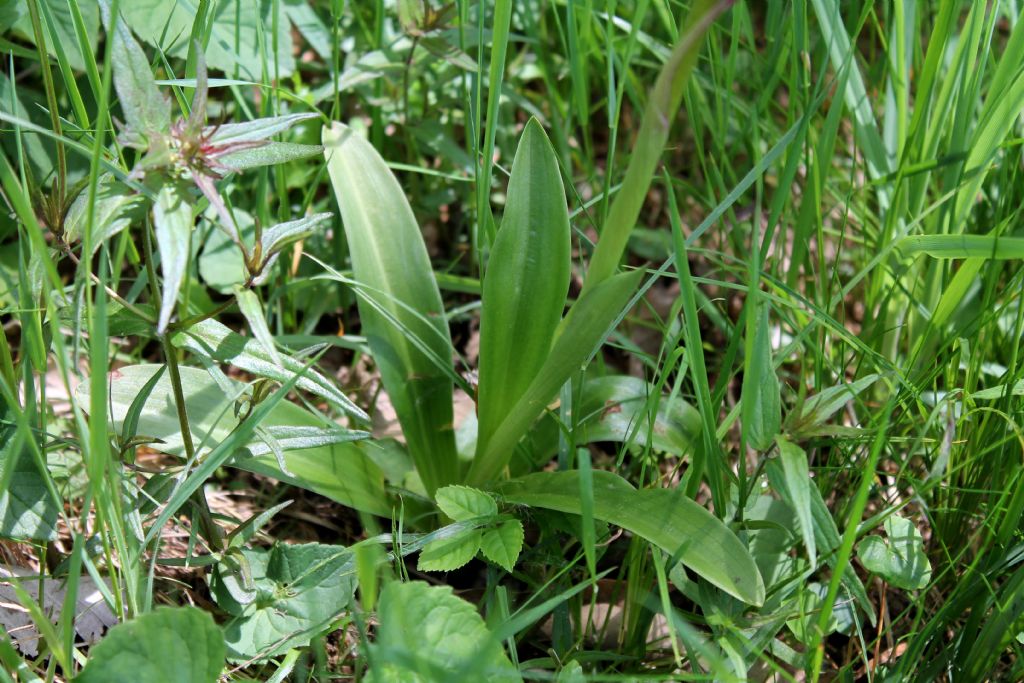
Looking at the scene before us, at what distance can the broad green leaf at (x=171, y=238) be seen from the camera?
2.92 feet

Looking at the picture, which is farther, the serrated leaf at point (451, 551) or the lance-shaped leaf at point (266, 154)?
the serrated leaf at point (451, 551)

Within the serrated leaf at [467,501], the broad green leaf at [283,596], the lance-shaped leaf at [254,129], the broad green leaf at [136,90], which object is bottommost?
the broad green leaf at [283,596]

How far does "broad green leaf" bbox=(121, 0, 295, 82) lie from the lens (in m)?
1.62

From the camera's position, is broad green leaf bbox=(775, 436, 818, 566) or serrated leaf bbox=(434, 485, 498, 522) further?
serrated leaf bbox=(434, 485, 498, 522)

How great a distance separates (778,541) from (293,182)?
129cm

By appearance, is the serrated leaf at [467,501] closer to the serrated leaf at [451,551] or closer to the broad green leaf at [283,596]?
the serrated leaf at [451,551]

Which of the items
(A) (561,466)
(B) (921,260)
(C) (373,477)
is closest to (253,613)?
(C) (373,477)

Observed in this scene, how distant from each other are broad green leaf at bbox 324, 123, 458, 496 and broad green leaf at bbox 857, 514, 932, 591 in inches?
27.3

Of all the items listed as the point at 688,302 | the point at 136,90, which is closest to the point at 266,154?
the point at 136,90

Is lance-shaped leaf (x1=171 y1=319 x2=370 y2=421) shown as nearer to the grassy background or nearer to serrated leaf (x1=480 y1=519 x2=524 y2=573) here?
the grassy background

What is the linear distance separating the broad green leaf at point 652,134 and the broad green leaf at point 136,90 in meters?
0.55

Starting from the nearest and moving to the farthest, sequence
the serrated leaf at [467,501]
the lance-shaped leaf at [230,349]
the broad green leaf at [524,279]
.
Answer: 1. the lance-shaped leaf at [230,349]
2. the serrated leaf at [467,501]
3. the broad green leaf at [524,279]

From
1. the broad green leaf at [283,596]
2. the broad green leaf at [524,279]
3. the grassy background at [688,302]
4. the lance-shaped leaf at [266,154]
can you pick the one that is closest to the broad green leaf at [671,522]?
the grassy background at [688,302]

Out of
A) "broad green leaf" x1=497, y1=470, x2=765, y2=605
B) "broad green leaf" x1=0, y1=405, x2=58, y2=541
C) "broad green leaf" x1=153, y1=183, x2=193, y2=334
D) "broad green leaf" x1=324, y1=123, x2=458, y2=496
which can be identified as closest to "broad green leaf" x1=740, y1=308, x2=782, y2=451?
"broad green leaf" x1=497, y1=470, x2=765, y2=605
